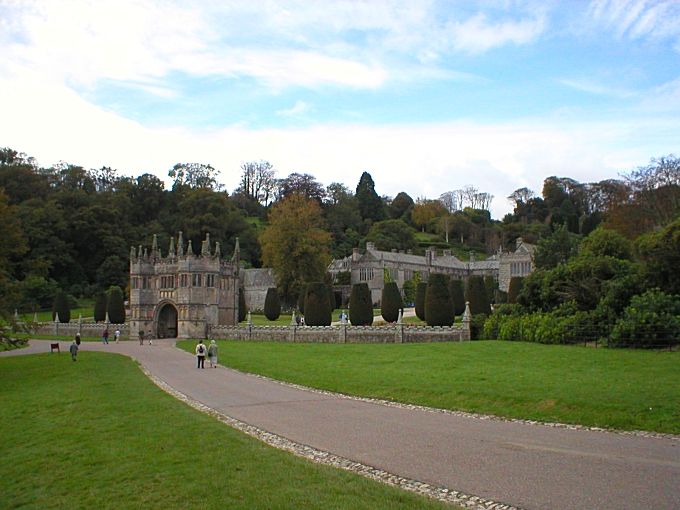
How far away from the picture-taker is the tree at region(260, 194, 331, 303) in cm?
6812

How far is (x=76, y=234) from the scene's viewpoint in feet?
299

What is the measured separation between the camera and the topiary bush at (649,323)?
1065 inches

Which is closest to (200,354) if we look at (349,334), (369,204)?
(349,334)

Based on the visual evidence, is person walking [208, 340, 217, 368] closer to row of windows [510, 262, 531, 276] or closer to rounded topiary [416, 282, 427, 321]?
rounded topiary [416, 282, 427, 321]

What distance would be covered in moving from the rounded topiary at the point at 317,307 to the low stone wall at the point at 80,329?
60.7 ft

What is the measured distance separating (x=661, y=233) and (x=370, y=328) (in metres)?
18.6

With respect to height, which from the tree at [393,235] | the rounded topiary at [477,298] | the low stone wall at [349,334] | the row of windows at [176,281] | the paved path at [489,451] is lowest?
the paved path at [489,451]

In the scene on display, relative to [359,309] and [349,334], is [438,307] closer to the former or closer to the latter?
[349,334]

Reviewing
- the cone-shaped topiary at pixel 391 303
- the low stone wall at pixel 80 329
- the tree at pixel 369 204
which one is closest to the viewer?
the cone-shaped topiary at pixel 391 303

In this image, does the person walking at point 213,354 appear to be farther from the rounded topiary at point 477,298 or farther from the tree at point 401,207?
the tree at point 401,207

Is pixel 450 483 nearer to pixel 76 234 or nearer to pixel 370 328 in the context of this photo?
pixel 370 328

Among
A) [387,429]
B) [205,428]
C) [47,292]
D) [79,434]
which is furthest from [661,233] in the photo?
[47,292]

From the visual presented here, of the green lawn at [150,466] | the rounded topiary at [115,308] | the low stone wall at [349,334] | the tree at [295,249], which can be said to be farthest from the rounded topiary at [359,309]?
the green lawn at [150,466]

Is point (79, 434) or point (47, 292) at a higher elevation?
point (47, 292)
